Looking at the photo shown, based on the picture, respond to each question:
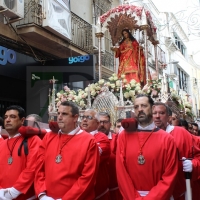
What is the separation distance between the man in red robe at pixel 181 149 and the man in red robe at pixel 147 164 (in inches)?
14.8

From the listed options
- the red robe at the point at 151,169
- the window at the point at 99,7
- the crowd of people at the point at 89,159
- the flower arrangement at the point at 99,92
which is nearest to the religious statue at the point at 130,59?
the flower arrangement at the point at 99,92

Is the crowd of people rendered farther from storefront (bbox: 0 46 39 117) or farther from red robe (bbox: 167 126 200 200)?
storefront (bbox: 0 46 39 117)

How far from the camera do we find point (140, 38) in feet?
31.3

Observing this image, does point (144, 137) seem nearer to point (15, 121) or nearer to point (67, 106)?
point (67, 106)

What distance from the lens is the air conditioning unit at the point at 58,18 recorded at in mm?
9109

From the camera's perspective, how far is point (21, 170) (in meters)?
3.62

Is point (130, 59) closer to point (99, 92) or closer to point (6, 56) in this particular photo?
point (99, 92)

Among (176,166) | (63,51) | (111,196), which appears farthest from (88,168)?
(63,51)

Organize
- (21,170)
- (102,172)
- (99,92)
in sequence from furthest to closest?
(99,92), (102,172), (21,170)

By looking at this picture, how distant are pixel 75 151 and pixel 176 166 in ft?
3.56

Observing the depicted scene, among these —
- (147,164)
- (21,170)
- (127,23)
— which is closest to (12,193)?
(21,170)

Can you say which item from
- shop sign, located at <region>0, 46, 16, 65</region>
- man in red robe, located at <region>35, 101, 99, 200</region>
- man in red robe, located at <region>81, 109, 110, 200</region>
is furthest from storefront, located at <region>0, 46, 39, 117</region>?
man in red robe, located at <region>35, 101, 99, 200</region>

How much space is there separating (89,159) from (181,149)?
1.19 m

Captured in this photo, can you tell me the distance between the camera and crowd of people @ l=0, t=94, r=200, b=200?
10.5ft
